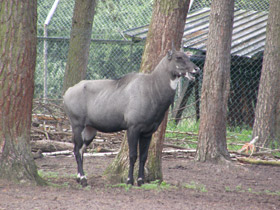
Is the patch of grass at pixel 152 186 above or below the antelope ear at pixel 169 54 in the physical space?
below

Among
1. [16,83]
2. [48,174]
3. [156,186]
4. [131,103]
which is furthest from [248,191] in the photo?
[16,83]

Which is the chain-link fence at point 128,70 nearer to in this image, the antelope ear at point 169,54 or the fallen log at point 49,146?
the fallen log at point 49,146

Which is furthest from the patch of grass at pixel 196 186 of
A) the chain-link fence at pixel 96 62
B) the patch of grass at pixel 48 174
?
the chain-link fence at pixel 96 62

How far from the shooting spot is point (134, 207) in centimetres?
504

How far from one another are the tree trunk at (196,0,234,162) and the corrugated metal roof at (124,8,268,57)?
3332 millimetres

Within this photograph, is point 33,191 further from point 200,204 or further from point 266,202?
point 266,202

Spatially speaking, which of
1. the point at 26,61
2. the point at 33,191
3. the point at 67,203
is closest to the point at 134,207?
the point at 67,203

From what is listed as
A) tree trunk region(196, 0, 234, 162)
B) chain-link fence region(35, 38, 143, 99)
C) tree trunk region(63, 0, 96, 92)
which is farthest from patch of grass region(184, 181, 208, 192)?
chain-link fence region(35, 38, 143, 99)

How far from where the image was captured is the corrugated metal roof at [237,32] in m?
12.9

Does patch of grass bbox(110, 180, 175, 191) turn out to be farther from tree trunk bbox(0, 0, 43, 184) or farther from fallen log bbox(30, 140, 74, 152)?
fallen log bbox(30, 140, 74, 152)

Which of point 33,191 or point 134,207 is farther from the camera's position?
point 33,191

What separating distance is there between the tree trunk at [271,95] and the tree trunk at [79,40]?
3.90 m

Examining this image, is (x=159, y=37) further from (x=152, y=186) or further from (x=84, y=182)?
(x=84, y=182)

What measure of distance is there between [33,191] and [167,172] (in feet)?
10.5
